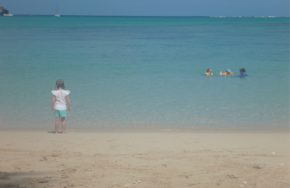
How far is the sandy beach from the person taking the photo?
277 inches

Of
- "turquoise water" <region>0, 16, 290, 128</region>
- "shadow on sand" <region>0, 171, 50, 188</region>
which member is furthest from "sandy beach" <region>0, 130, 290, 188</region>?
"turquoise water" <region>0, 16, 290, 128</region>

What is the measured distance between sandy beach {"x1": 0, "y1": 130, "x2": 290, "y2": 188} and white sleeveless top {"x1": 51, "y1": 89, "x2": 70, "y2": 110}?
0.53m

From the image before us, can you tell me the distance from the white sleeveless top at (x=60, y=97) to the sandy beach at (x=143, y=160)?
53cm

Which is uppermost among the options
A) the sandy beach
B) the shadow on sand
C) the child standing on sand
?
the child standing on sand

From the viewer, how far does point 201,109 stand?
1483 centimetres

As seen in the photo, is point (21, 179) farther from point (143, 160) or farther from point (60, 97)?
point (60, 97)

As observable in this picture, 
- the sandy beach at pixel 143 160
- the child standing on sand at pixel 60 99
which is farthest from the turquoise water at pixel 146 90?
the sandy beach at pixel 143 160

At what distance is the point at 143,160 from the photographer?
8289 mm

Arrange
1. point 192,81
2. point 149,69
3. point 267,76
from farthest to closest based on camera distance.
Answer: point 149,69, point 267,76, point 192,81

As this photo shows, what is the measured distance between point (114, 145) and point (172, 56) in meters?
25.1

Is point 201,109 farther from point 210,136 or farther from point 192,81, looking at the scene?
point 192,81

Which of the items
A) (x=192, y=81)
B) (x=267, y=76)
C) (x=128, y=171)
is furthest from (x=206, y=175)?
(x=267, y=76)

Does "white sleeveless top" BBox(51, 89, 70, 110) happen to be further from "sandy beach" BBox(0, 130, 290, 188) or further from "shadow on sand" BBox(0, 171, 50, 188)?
"shadow on sand" BBox(0, 171, 50, 188)

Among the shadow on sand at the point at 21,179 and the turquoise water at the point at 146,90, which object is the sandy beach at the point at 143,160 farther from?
the turquoise water at the point at 146,90
